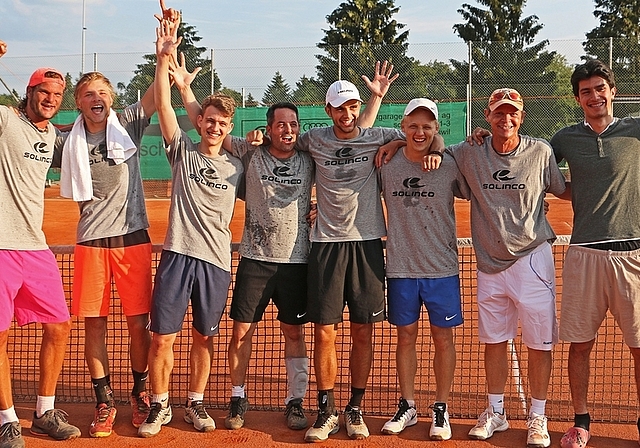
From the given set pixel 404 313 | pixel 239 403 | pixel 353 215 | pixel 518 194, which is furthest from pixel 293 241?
pixel 518 194

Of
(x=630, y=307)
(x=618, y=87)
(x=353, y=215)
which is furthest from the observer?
(x=618, y=87)

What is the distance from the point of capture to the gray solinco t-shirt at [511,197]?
14.6 ft

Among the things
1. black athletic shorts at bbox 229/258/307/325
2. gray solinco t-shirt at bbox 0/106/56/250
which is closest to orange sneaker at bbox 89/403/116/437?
black athletic shorts at bbox 229/258/307/325

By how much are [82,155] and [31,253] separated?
0.73 meters

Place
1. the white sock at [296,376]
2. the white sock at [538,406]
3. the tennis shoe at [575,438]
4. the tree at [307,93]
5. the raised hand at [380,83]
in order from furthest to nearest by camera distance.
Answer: the tree at [307,93], the raised hand at [380,83], the white sock at [296,376], the white sock at [538,406], the tennis shoe at [575,438]

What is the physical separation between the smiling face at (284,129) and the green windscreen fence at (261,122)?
44.4ft

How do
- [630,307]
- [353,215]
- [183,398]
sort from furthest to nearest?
[183,398], [353,215], [630,307]

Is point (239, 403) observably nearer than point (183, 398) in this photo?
Yes

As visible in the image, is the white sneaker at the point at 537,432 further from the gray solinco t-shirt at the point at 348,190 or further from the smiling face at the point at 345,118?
the smiling face at the point at 345,118

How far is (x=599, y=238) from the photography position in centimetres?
436

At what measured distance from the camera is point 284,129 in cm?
469

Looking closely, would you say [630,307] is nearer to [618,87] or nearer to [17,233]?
[17,233]

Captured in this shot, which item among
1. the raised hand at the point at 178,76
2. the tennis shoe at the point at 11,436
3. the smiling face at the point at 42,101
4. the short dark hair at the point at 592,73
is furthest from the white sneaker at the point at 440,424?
the smiling face at the point at 42,101

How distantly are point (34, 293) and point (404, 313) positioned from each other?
2450mm
